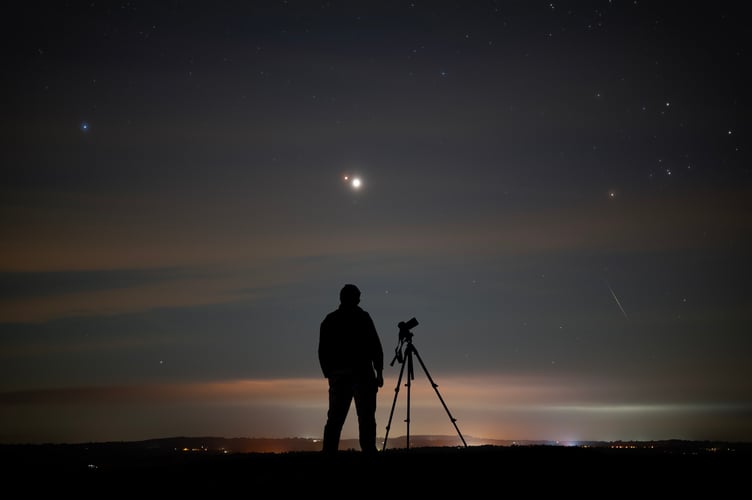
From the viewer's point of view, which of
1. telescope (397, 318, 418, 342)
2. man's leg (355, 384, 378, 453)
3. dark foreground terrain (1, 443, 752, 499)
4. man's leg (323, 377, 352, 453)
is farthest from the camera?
telescope (397, 318, 418, 342)

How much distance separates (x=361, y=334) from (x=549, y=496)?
13.7 ft

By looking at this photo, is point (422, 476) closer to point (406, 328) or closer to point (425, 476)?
point (425, 476)

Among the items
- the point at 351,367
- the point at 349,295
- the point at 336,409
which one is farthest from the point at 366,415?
the point at 349,295

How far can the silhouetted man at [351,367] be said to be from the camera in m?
12.0

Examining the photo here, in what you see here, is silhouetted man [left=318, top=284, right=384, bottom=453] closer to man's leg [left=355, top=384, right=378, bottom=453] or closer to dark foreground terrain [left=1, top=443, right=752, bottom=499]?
man's leg [left=355, top=384, right=378, bottom=453]

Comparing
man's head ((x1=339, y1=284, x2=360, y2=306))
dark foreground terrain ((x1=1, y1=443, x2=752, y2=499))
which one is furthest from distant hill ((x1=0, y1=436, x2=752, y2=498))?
man's head ((x1=339, y1=284, x2=360, y2=306))

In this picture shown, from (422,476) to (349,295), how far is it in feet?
11.2

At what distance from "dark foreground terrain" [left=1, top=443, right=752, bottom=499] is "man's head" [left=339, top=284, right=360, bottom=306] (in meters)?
2.39

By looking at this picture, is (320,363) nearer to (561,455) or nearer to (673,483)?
(561,455)

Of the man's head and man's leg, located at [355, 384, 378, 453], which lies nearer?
man's leg, located at [355, 384, 378, 453]

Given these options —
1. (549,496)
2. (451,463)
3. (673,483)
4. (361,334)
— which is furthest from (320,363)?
(673,483)

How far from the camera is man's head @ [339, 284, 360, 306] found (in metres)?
12.2

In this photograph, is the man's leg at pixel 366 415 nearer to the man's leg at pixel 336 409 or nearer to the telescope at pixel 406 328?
the man's leg at pixel 336 409

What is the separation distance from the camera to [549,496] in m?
9.04
